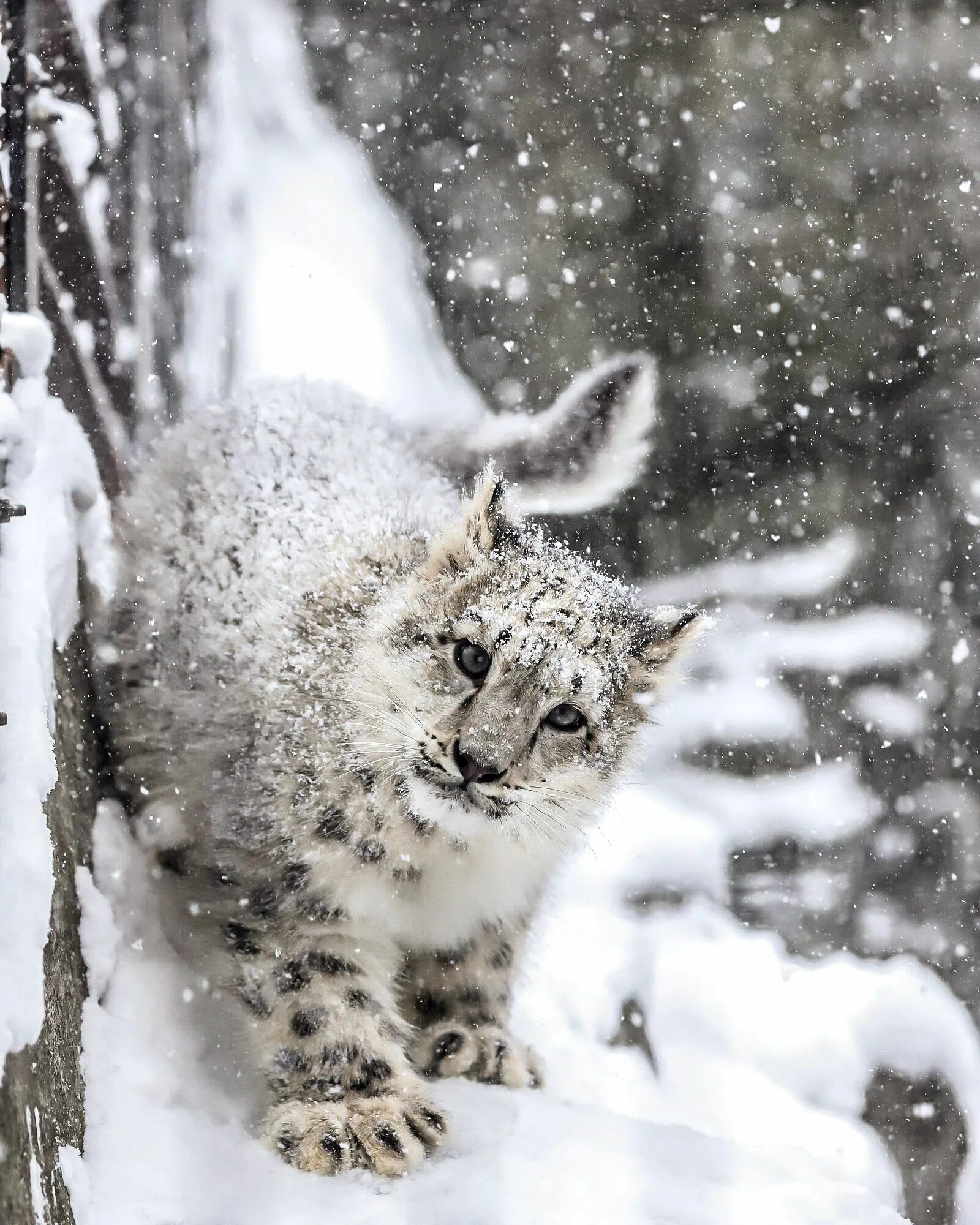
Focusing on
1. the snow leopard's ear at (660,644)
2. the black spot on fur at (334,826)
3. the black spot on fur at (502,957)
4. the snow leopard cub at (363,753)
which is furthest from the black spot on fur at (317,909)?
the snow leopard's ear at (660,644)

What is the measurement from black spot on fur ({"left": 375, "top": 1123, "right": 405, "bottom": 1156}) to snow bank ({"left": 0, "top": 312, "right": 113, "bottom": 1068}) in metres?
0.74

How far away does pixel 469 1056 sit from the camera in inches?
98.3

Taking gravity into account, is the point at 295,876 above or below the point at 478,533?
below

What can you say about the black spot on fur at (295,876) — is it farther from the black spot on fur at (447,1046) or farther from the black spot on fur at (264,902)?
the black spot on fur at (447,1046)

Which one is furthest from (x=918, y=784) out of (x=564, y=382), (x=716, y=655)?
(x=564, y=382)

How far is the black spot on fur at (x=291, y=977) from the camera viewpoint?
226 cm

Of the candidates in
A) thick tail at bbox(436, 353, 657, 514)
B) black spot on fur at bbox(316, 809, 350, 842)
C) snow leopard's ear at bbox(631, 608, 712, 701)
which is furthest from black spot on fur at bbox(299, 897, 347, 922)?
thick tail at bbox(436, 353, 657, 514)

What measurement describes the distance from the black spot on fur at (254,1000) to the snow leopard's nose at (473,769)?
58 cm

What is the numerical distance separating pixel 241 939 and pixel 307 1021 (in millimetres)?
236

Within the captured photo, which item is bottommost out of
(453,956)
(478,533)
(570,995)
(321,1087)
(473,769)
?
(570,995)

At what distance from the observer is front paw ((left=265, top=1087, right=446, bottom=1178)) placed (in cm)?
198

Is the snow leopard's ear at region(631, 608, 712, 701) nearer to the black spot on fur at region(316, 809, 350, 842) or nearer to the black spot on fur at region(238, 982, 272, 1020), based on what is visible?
the black spot on fur at region(316, 809, 350, 842)

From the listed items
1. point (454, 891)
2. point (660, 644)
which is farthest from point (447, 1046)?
point (660, 644)

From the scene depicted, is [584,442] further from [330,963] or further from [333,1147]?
[333,1147]
